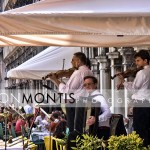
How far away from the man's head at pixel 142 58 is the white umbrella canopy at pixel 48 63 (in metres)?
5.32

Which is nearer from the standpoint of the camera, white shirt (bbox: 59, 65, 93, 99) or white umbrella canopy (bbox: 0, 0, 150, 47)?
white umbrella canopy (bbox: 0, 0, 150, 47)

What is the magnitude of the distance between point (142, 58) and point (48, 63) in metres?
6.21

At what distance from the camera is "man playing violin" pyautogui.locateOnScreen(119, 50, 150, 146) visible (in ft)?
24.9

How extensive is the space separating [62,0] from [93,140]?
1.62m

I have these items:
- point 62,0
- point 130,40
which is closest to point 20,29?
point 62,0

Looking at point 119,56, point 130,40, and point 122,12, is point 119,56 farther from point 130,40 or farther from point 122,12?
point 122,12

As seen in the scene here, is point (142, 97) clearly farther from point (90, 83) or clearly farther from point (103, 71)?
point (103, 71)

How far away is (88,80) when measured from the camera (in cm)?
770

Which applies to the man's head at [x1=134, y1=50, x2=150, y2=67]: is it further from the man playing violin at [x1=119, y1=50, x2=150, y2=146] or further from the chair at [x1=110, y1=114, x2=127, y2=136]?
the chair at [x1=110, y1=114, x2=127, y2=136]

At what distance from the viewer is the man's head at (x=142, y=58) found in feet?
26.0

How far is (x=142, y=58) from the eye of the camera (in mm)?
7957

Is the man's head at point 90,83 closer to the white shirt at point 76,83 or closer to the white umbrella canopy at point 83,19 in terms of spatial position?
the white shirt at point 76,83

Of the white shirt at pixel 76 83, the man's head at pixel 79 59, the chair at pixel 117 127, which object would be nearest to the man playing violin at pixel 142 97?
the chair at pixel 117 127

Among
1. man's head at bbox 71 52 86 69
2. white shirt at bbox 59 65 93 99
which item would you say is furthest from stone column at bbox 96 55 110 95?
white shirt at bbox 59 65 93 99
